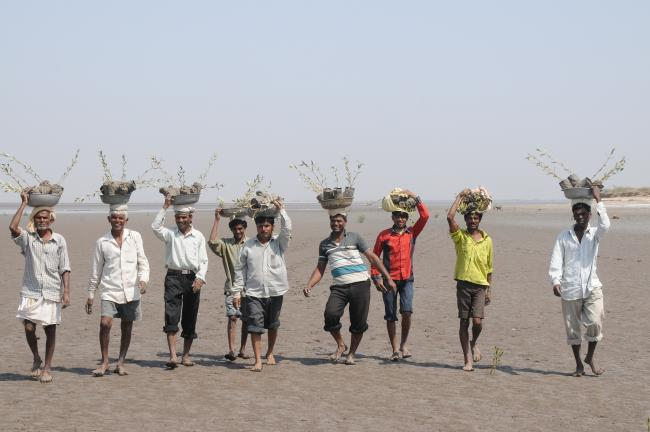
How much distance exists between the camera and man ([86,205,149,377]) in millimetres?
9156

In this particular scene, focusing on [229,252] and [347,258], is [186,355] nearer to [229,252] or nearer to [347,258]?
[229,252]

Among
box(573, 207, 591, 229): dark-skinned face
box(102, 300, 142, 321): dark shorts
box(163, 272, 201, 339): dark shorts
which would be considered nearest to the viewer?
box(102, 300, 142, 321): dark shorts

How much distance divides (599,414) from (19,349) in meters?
6.89

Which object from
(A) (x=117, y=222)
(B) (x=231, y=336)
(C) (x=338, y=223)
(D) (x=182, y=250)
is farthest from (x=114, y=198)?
(C) (x=338, y=223)

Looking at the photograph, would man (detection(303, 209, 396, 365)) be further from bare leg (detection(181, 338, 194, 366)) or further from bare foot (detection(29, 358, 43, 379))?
bare foot (detection(29, 358, 43, 379))

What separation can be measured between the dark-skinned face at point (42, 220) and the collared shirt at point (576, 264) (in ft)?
17.3

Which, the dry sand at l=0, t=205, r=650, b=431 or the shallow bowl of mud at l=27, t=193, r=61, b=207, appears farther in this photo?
the shallow bowl of mud at l=27, t=193, r=61, b=207

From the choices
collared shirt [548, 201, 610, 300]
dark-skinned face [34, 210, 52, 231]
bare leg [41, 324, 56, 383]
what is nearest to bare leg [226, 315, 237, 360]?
bare leg [41, 324, 56, 383]

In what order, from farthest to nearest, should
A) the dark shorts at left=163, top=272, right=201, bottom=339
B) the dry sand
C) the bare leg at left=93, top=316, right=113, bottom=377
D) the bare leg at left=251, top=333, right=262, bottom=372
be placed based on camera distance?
the dark shorts at left=163, top=272, right=201, bottom=339 → the bare leg at left=251, top=333, right=262, bottom=372 → the bare leg at left=93, top=316, right=113, bottom=377 → the dry sand

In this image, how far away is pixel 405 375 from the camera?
9234mm

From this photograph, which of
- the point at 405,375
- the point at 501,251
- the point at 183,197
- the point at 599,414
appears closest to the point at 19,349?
the point at 183,197

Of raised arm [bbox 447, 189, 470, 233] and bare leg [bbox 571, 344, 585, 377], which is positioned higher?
raised arm [bbox 447, 189, 470, 233]

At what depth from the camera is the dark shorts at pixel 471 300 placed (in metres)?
9.59

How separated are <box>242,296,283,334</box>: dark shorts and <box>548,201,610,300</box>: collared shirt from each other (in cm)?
303
